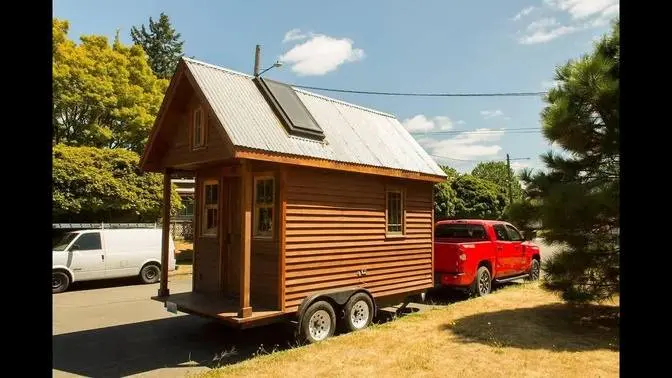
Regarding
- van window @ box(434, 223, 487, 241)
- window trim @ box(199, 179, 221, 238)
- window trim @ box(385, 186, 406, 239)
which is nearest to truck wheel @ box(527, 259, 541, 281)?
van window @ box(434, 223, 487, 241)

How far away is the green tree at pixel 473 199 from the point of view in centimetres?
3110

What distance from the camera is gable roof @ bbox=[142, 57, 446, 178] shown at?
28.8ft

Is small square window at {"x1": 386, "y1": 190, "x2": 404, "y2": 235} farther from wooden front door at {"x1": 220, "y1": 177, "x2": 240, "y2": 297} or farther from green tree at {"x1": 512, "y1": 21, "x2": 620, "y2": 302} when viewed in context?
wooden front door at {"x1": 220, "y1": 177, "x2": 240, "y2": 297}

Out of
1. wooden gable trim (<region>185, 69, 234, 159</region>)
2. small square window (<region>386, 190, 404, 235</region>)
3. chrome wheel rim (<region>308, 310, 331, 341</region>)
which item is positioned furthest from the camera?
small square window (<region>386, 190, 404, 235</region>)

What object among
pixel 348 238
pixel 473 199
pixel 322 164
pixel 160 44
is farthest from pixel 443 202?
pixel 160 44

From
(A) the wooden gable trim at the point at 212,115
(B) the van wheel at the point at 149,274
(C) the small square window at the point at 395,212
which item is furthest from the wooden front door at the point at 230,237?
(B) the van wheel at the point at 149,274

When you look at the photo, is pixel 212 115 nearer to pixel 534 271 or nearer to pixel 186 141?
pixel 186 141

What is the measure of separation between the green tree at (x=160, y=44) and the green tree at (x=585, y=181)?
5094 cm

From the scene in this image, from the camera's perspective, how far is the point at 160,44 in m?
54.0

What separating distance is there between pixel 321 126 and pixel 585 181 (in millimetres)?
5785

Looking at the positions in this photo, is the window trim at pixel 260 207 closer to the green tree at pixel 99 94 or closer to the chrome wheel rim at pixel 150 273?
the chrome wheel rim at pixel 150 273

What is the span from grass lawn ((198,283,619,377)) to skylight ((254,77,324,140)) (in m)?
4.31

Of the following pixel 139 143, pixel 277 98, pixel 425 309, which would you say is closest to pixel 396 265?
pixel 425 309
